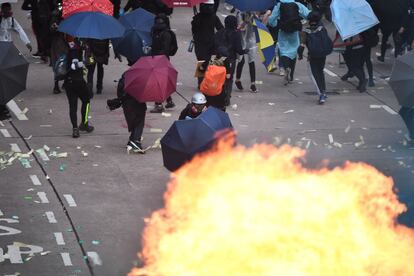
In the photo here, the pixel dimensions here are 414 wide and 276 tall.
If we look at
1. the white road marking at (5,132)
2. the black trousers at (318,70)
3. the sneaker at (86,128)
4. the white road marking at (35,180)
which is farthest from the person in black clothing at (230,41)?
the white road marking at (35,180)

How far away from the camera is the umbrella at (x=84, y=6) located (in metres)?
17.7

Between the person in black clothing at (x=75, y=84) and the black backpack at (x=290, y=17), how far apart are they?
5181mm

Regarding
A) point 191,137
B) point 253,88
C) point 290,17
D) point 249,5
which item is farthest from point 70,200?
point 290,17

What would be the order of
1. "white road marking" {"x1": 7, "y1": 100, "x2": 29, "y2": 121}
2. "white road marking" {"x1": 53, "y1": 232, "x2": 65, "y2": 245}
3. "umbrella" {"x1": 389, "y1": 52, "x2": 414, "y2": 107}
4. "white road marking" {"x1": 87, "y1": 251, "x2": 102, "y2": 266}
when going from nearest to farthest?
1. "white road marking" {"x1": 87, "y1": 251, "x2": 102, "y2": 266}
2. "white road marking" {"x1": 53, "y1": 232, "x2": 65, "y2": 245}
3. "umbrella" {"x1": 389, "y1": 52, "x2": 414, "y2": 107}
4. "white road marking" {"x1": 7, "y1": 100, "x2": 29, "y2": 121}

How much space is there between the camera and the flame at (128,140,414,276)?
8875 mm

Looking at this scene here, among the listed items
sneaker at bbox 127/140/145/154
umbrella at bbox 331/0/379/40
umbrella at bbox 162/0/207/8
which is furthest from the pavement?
umbrella at bbox 162/0/207/8

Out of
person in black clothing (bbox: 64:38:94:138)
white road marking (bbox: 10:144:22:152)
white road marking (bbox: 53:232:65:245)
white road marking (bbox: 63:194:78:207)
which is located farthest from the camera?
person in black clothing (bbox: 64:38:94:138)

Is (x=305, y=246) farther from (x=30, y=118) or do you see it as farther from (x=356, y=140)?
(x=30, y=118)

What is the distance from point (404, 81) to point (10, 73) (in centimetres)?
585

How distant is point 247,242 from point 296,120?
9285 millimetres

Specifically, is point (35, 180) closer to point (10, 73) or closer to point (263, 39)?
point (10, 73)

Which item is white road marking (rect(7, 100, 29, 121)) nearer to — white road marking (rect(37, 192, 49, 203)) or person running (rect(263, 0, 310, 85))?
white road marking (rect(37, 192, 49, 203))

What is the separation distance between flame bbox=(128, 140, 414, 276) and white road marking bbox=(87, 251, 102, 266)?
45.7 inches

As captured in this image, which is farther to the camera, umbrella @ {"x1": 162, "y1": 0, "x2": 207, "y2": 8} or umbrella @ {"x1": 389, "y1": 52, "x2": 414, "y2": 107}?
umbrella @ {"x1": 162, "y1": 0, "x2": 207, "y2": 8}
